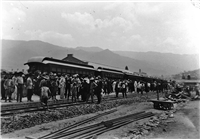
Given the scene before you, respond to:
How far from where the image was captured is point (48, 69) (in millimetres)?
14836

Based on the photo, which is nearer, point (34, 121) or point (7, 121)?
point (7, 121)

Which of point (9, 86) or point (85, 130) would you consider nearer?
point (85, 130)

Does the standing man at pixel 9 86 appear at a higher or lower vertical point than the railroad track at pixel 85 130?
higher

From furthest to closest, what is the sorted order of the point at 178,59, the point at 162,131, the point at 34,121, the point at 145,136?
the point at 178,59 < the point at 34,121 < the point at 162,131 < the point at 145,136

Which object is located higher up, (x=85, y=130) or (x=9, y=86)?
(x=9, y=86)

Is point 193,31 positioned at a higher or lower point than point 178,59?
lower

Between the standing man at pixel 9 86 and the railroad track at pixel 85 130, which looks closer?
the railroad track at pixel 85 130

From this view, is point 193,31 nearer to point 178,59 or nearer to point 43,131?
point 43,131

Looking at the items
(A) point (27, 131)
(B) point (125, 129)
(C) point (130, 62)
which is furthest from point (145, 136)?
(C) point (130, 62)

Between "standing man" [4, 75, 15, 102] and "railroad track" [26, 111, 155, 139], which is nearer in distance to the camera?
"railroad track" [26, 111, 155, 139]

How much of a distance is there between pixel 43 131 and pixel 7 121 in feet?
4.69

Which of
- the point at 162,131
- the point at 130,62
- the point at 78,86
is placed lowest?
the point at 162,131

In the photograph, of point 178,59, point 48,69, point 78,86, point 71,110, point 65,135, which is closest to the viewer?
point 65,135

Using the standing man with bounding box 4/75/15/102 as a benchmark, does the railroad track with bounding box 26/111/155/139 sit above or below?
below
